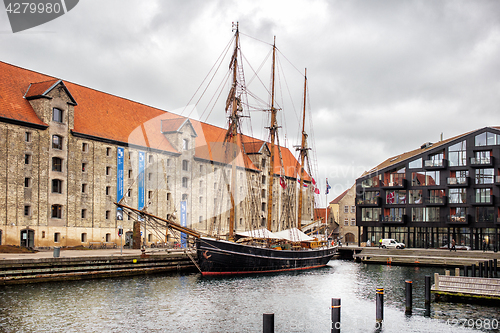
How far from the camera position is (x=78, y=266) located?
35875 mm

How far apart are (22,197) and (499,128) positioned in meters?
63.3

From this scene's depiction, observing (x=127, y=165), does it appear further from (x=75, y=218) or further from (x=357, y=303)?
(x=357, y=303)

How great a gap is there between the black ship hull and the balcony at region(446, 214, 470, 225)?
97.8 ft

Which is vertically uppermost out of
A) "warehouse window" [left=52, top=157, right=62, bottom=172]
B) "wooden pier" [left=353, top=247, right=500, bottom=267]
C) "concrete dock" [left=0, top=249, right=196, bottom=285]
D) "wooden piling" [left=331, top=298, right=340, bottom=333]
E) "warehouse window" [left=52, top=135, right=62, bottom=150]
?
"warehouse window" [left=52, top=135, right=62, bottom=150]

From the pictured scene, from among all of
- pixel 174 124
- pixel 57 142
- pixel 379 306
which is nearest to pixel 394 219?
pixel 174 124

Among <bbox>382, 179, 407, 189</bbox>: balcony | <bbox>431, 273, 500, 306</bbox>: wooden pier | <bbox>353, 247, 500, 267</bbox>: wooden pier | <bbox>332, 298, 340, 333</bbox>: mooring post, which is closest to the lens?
<bbox>332, 298, 340, 333</bbox>: mooring post

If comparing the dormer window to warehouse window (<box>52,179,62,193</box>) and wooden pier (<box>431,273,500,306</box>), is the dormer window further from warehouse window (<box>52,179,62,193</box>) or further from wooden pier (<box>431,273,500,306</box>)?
wooden pier (<box>431,273,500,306</box>)

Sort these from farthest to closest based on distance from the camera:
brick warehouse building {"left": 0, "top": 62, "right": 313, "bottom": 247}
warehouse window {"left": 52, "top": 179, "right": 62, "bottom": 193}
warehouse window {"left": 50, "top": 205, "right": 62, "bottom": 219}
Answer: warehouse window {"left": 52, "top": 179, "right": 62, "bottom": 193}, warehouse window {"left": 50, "top": 205, "right": 62, "bottom": 219}, brick warehouse building {"left": 0, "top": 62, "right": 313, "bottom": 247}

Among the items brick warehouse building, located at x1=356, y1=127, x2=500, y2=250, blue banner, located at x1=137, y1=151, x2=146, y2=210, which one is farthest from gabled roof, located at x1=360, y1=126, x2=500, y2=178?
blue banner, located at x1=137, y1=151, x2=146, y2=210

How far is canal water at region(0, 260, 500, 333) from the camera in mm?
22375

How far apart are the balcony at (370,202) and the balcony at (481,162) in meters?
14.8

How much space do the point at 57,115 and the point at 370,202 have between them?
49.2 metres

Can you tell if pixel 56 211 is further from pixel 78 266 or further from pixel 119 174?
pixel 78 266

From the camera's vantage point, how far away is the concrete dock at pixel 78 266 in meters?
31.5
